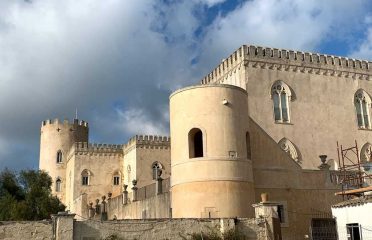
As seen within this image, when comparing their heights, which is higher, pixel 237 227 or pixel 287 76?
pixel 287 76

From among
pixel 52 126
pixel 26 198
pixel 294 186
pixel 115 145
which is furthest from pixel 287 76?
pixel 52 126

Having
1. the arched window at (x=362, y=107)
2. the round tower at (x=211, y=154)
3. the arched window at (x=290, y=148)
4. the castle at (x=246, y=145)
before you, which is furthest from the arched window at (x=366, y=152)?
the round tower at (x=211, y=154)

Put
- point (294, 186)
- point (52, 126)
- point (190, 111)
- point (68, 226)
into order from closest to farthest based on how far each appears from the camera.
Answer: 1. point (68, 226)
2. point (190, 111)
3. point (294, 186)
4. point (52, 126)

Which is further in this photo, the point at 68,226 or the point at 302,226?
the point at 302,226

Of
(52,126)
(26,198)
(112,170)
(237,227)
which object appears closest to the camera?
(237,227)

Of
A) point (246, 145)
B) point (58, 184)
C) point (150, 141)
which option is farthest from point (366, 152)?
point (58, 184)

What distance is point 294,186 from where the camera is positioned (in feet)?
73.5

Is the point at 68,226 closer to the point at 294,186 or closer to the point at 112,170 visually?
the point at 294,186

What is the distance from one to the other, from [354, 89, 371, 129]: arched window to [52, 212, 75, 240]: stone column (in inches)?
903

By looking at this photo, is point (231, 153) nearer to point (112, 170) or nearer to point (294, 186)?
point (294, 186)

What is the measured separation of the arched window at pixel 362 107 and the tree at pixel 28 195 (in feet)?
68.6

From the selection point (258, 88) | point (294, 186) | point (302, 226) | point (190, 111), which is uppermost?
point (258, 88)

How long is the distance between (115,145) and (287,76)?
2298cm

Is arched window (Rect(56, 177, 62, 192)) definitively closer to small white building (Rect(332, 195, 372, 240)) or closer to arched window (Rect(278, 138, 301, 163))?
arched window (Rect(278, 138, 301, 163))
